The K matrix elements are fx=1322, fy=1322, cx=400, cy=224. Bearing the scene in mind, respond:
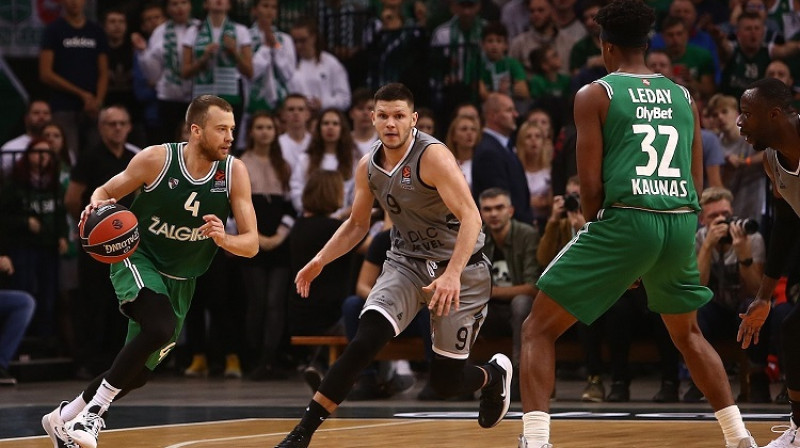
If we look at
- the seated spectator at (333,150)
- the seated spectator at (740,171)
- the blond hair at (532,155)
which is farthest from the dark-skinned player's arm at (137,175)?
the seated spectator at (740,171)

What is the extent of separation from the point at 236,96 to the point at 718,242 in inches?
206

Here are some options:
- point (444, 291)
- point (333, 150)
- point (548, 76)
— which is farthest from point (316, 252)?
point (444, 291)

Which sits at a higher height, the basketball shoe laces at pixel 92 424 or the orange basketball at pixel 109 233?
the orange basketball at pixel 109 233

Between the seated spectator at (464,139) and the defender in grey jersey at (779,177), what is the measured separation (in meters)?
4.99

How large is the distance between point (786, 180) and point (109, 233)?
3305 mm

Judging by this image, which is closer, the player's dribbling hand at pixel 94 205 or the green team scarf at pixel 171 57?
the player's dribbling hand at pixel 94 205

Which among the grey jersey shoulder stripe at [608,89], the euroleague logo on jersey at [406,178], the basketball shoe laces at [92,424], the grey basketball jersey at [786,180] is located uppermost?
the grey jersey shoulder stripe at [608,89]

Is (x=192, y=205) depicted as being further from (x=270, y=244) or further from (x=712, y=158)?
(x=712, y=158)

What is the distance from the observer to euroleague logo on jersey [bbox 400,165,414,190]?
676 cm

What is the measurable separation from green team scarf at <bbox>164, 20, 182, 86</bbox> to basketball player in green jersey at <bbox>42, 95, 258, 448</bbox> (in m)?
6.01

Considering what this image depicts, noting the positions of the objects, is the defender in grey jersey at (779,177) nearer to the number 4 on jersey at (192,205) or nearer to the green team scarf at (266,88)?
the number 4 on jersey at (192,205)

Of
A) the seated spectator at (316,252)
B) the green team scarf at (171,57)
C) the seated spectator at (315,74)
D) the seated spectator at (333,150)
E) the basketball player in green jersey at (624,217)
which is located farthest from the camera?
the seated spectator at (315,74)

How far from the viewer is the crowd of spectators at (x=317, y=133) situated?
36.0 ft

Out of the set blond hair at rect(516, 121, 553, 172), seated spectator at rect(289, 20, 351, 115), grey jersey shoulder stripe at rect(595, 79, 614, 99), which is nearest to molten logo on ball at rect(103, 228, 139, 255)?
grey jersey shoulder stripe at rect(595, 79, 614, 99)
